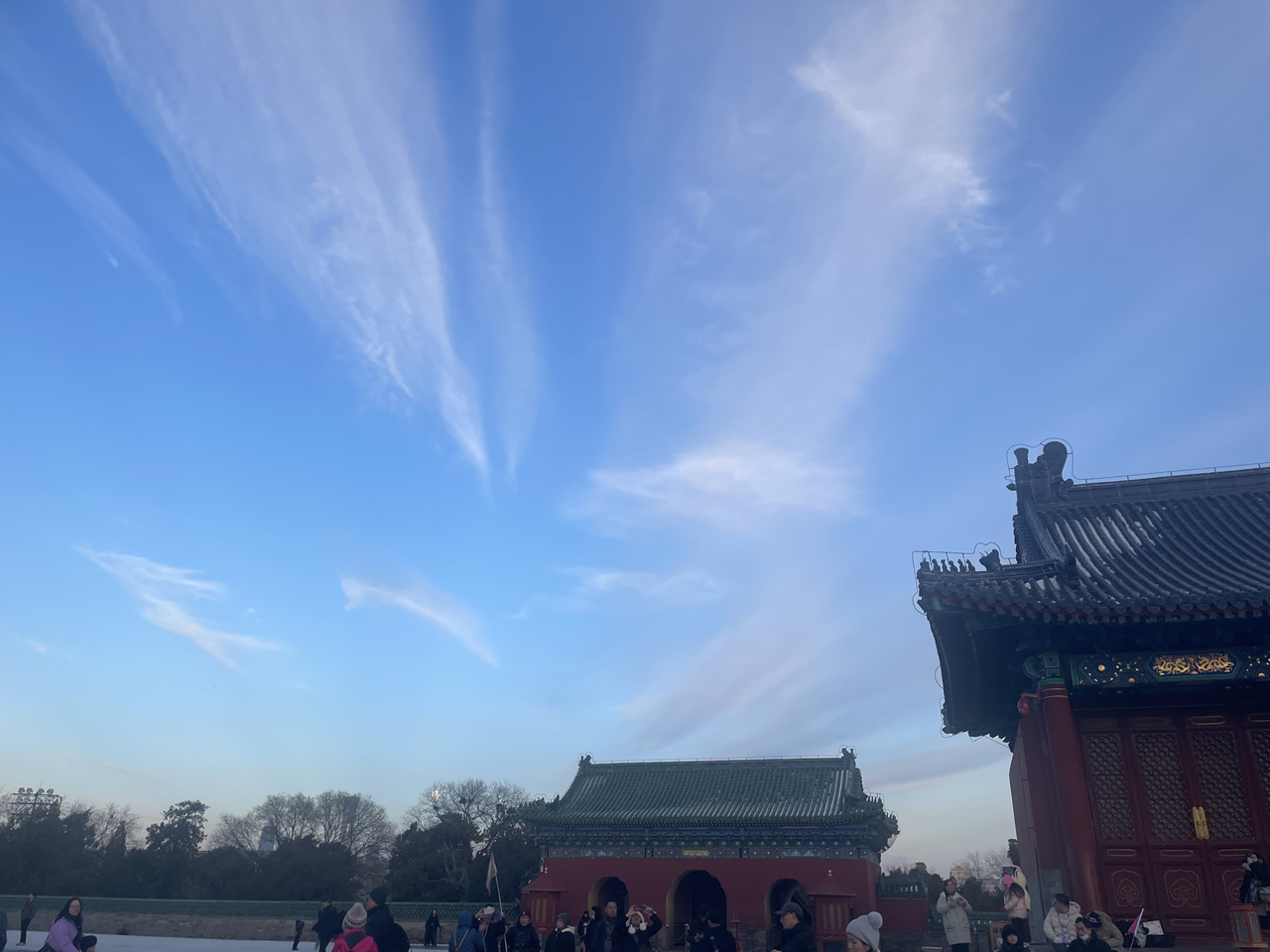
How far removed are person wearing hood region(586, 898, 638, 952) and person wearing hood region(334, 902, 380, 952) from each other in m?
4.97

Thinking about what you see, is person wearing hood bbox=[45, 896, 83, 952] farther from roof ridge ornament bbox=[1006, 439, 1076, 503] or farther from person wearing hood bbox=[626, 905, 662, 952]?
roof ridge ornament bbox=[1006, 439, 1076, 503]

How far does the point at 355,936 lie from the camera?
6.65 meters

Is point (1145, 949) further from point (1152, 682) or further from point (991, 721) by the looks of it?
point (991, 721)

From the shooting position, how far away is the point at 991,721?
1602cm

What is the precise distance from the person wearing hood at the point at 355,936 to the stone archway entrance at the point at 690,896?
26.1 meters

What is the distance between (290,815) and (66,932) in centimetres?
6592

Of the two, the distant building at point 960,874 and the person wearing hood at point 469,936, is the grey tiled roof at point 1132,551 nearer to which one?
the distant building at point 960,874

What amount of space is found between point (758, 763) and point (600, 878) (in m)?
7.89

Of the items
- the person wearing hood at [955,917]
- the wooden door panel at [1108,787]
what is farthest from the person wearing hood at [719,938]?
the wooden door panel at [1108,787]

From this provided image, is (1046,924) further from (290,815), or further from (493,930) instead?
(290,815)

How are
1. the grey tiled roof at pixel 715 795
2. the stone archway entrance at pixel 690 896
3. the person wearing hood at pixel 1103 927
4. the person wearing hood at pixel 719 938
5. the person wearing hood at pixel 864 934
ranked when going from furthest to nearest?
the stone archway entrance at pixel 690 896 < the grey tiled roof at pixel 715 795 < the person wearing hood at pixel 719 938 < the person wearing hood at pixel 1103 927 < the person wearing hood at pixel 864 934

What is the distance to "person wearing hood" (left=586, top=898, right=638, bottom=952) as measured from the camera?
11.2 metres

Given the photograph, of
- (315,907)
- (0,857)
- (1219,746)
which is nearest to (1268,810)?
(1219,746)

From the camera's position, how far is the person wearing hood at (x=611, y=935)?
11.2 metres
